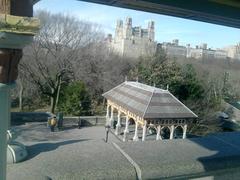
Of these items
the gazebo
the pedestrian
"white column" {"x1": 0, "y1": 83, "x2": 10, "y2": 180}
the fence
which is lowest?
the fence

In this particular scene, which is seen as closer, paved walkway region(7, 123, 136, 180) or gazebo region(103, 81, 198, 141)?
paved walkway region(7, 123, 136, 180)

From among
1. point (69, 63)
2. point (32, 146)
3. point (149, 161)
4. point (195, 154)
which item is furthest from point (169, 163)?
point (69, 63)

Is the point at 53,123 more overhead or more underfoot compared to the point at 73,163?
more underfoot

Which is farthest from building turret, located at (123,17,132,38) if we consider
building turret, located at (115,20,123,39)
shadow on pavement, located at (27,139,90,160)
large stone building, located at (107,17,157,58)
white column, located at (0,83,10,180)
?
white column, located at (0,83,10,180)

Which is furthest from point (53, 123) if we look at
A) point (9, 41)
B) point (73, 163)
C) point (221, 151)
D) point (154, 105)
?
point (9, 41)

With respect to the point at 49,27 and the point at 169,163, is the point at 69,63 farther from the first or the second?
the point at 169,163

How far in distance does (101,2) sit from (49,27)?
24.6 metres

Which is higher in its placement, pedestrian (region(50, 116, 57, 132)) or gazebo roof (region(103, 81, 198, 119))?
gazebo roof (region(103, 81, 198, 119))

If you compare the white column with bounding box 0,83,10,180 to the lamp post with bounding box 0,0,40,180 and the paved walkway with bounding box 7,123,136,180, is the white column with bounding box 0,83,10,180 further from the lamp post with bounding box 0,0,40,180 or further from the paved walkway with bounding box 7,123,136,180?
the paved walkway with bounding box 7,123,136,180

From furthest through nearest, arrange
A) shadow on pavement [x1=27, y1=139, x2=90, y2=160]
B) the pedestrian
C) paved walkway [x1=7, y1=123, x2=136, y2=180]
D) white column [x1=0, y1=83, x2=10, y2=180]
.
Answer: the pedestrian → shadow on pavement [x1=27, y1=139, x2=90, y2=160] → paved walkway [x1=7, y1=123, x2=136, y2=180] → white column [x1=0, y1=83, x2=10, y2=180]

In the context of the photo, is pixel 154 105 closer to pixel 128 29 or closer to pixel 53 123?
pixel 53 123

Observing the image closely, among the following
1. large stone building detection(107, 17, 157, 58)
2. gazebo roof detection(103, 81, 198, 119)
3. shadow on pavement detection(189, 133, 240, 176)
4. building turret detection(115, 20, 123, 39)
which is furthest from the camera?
building turret detection(115, 20, 123, 39)

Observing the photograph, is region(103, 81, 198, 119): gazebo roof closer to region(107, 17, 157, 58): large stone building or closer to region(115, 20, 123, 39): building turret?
region(107, 17, 157, 58): large stone building

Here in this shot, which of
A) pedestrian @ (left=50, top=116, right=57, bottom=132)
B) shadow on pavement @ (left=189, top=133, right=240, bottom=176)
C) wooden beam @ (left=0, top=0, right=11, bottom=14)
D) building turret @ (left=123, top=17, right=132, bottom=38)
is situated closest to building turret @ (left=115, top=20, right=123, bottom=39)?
building turret @ (left=123, top=17, right=132, bottom=38)
